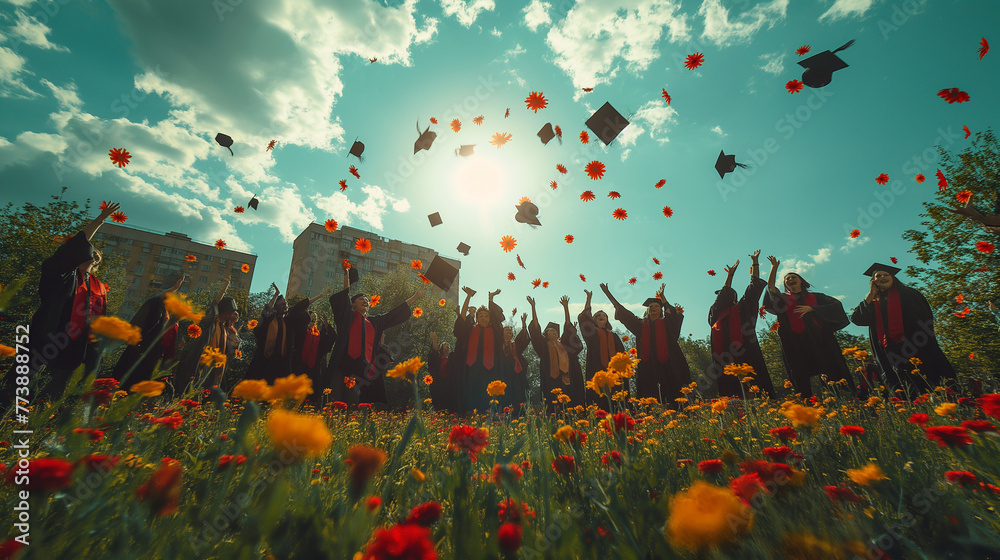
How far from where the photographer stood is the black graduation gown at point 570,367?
6.89 m

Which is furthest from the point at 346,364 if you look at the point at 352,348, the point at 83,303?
the point at 83,303

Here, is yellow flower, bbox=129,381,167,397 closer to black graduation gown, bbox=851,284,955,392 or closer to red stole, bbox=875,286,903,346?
black graduation gown, bbox=851,284,955,392

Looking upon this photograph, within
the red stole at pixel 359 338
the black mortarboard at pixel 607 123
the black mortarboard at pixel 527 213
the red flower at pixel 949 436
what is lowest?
the red flower at pixel 949 436

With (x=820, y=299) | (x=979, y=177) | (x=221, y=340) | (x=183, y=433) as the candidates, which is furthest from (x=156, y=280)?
(x=979, y=177)

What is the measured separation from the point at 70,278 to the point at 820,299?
9.19 metres

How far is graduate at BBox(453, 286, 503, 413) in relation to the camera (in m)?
7.18

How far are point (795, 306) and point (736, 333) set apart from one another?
2.87ft

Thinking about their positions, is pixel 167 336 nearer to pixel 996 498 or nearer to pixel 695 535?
pixel 695 535

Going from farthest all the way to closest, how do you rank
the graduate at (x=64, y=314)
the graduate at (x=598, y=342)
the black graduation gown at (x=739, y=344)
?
the graduate at (x=598, y=342), the black graduation gown at (x=739, y=344), the graduate at (x=64, y=314)

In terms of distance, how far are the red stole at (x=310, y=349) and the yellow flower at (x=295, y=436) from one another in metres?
6.75

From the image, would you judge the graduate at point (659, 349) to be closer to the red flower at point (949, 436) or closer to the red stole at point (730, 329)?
the red stole at point (730, 329)

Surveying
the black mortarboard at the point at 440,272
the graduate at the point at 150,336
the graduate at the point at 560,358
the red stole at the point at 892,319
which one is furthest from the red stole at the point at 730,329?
the graduate at the point at 150,336

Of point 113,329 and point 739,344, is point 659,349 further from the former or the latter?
point 113,329

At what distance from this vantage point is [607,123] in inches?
228
